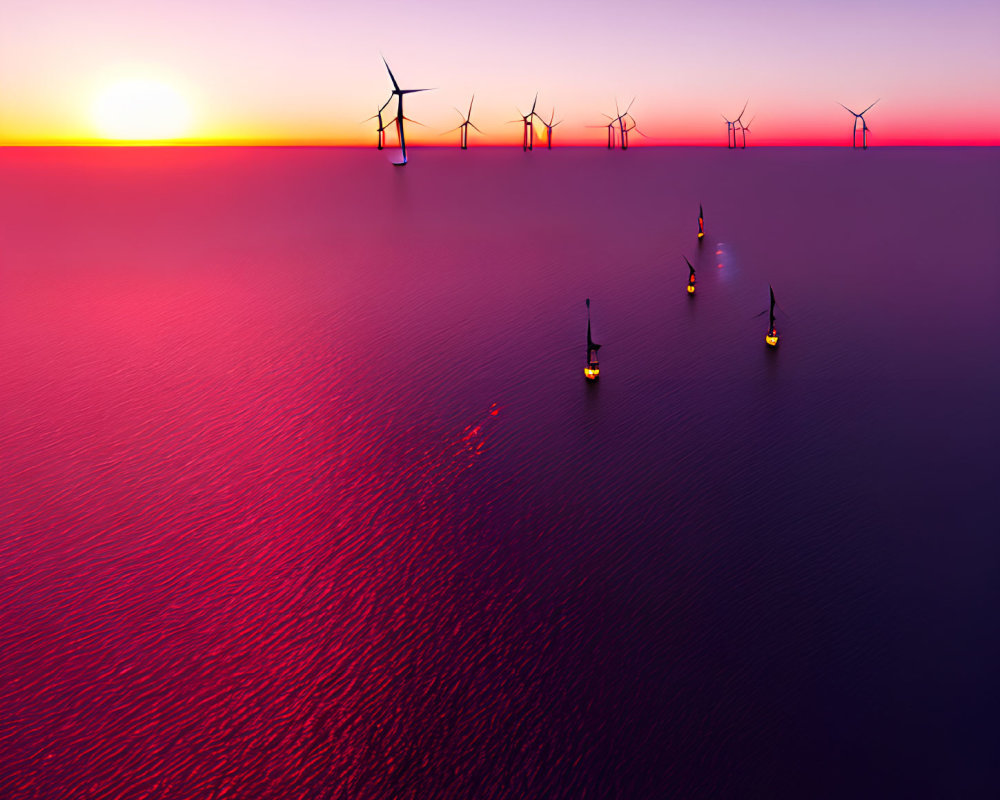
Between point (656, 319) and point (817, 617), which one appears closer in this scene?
point (817, 617)

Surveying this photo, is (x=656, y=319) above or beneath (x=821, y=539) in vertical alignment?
above

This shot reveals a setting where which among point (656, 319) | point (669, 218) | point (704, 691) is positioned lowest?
point (704, 691)

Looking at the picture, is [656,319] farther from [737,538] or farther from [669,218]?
[669,218]

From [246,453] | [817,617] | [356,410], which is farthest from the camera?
[356,410]

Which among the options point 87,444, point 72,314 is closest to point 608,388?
point 87,444

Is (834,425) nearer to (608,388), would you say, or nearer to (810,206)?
(608,388)

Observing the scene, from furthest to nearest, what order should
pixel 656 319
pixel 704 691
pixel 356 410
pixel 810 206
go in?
pixel 810 206
pixel 656 319
pixel 356 410
pixel 704 691
